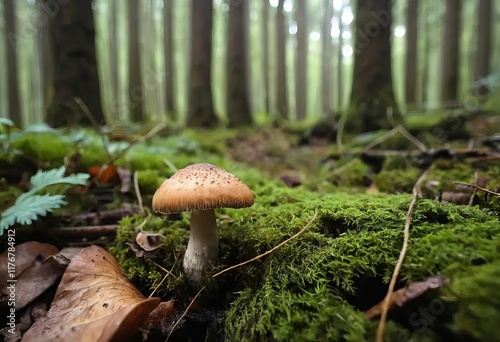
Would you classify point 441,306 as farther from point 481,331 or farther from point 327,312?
point 327,312

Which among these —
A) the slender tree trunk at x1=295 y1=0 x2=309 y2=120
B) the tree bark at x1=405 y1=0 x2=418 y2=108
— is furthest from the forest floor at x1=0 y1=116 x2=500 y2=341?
the slender tree trunk at x1=295 y1=0 x2=309 y2=120

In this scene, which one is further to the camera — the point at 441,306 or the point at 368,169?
the point at 368,169

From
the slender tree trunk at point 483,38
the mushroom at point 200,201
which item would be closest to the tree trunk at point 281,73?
the slender tree trunk at point 483,38

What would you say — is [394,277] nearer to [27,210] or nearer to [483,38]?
[27,210]

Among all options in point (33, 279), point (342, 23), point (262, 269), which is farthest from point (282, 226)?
point (342, 23)

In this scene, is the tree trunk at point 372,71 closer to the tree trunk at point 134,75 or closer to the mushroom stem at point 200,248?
the mushroom stem at point 200,248

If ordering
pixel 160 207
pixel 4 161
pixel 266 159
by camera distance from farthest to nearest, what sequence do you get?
1. pixel 266 159
2. pixel 4 161
3. pixel 160 207
